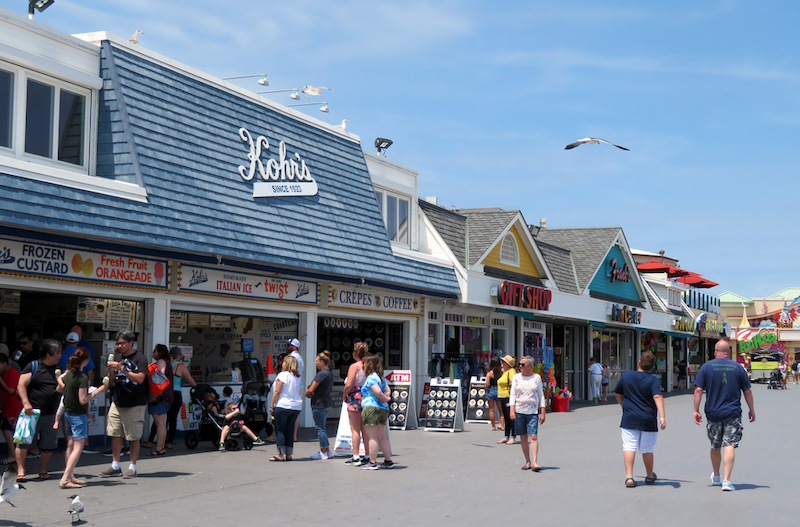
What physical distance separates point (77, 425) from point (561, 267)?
860 inches

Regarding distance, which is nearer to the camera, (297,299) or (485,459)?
(485,459)

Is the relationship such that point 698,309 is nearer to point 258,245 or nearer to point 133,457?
point 258,245

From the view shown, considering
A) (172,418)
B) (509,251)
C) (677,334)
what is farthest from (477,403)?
(677,334)

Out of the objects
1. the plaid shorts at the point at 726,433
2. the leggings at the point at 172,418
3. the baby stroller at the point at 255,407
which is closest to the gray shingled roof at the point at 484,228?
the baby stroller at the point at 255,407

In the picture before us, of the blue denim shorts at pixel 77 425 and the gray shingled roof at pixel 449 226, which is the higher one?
the gray shingled roof at pixel 449 226

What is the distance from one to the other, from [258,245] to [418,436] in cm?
529

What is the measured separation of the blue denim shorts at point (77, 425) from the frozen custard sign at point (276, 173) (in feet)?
20.1

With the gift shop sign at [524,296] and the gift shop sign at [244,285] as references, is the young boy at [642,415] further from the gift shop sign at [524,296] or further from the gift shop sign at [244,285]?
the gift shop sign at [524,296]

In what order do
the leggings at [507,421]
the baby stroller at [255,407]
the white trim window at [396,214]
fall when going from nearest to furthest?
the baby stroller at [255,407], the leggings at [507,421], the white trim window at [396,214]

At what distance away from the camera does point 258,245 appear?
14.3m

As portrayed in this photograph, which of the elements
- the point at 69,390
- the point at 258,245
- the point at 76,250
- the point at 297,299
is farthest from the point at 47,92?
the point at 297,299

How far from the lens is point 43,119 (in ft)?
40.1

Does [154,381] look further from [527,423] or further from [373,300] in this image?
[373,300]

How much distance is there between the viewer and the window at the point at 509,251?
2425cm
